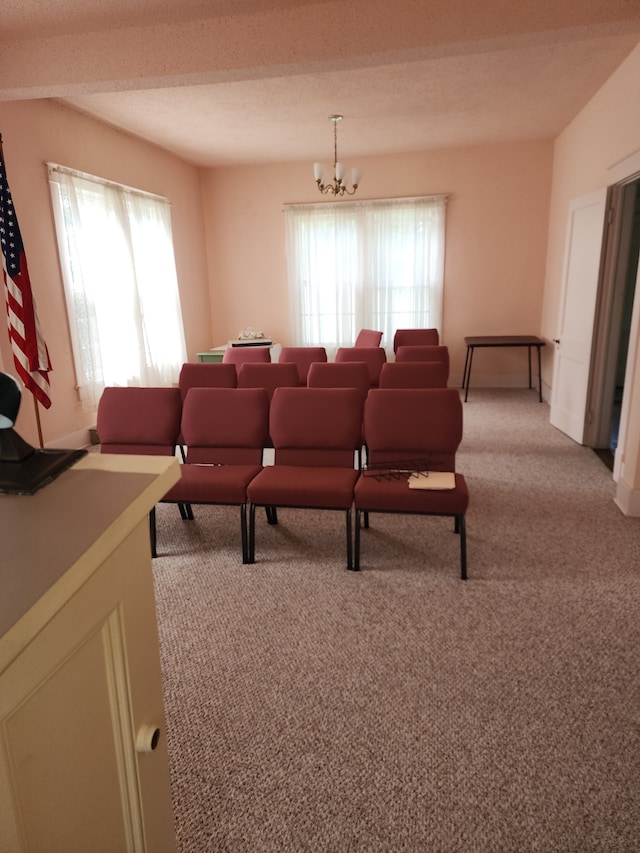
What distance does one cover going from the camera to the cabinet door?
55cm

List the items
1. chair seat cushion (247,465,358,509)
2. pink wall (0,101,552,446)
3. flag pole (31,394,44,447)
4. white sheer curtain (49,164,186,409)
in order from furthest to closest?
pink wall (0,101,552,446) → white sheer curtain (49,164,186,409) → flag pole (31,394,44,447) → chair seat cushion (247,465,358,509)

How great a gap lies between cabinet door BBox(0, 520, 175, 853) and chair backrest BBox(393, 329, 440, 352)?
5464mm

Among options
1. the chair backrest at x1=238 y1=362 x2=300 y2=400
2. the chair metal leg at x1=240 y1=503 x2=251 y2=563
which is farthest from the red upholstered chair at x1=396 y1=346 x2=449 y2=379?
the chair metal leg at x1=240 y1=503 x2=251 y2=563

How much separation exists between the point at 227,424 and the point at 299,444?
0.46 metres

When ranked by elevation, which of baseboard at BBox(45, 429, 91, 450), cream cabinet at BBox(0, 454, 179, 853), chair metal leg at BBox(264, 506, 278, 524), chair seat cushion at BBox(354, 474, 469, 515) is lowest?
chair metal leg at BBox(264, 506, 278, 524)

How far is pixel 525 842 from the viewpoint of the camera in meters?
1.44

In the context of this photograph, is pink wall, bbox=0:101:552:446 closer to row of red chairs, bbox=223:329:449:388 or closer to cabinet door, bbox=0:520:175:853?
row of red chairs, bbox=223:329:449:388

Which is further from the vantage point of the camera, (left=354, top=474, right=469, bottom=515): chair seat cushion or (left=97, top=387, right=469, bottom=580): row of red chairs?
(left=97, top=387, right=469, bottom=580): row of red chairs

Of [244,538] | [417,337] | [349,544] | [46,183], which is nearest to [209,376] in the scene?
[244,538]

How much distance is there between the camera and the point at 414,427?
3.06 m

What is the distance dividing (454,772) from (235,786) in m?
0.67

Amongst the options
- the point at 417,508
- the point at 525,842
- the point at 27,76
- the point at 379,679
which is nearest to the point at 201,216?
the point at 27,76

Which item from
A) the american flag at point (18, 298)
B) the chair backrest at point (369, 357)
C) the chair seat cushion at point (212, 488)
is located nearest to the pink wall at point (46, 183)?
the american flag at point (18, 298)

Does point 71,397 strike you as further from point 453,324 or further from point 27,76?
point 453,324
